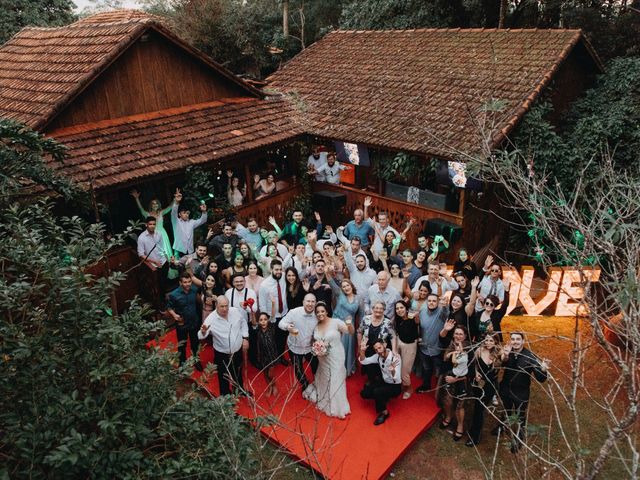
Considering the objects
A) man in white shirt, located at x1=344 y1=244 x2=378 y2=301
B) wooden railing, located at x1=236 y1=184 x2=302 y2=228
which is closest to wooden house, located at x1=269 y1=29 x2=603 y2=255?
wooden railing, located at x1=236 y1=184 x2=302 y2=228

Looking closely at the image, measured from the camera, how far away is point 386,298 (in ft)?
27.0

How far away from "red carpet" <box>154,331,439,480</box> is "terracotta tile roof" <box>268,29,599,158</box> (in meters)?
5.42

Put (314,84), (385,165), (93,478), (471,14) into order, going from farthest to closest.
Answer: (471,14), (314,84), (385,165), (93,478)

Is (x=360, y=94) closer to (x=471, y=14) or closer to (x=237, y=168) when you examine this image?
(x=237, y=168)

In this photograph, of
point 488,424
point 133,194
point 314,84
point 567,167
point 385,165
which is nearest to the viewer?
point 488,424

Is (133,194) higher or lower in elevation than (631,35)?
lower

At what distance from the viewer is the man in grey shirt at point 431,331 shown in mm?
7727

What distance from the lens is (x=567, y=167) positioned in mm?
11641

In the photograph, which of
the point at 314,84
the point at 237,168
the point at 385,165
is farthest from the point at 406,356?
the point at 314,84

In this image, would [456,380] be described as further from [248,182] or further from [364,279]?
[248,182]

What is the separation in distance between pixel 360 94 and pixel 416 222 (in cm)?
421

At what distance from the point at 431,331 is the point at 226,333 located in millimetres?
3113

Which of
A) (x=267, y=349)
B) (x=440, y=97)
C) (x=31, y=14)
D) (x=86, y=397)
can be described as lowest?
(x=267, y=349)

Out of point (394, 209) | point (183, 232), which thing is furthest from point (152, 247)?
point (394, 209)
